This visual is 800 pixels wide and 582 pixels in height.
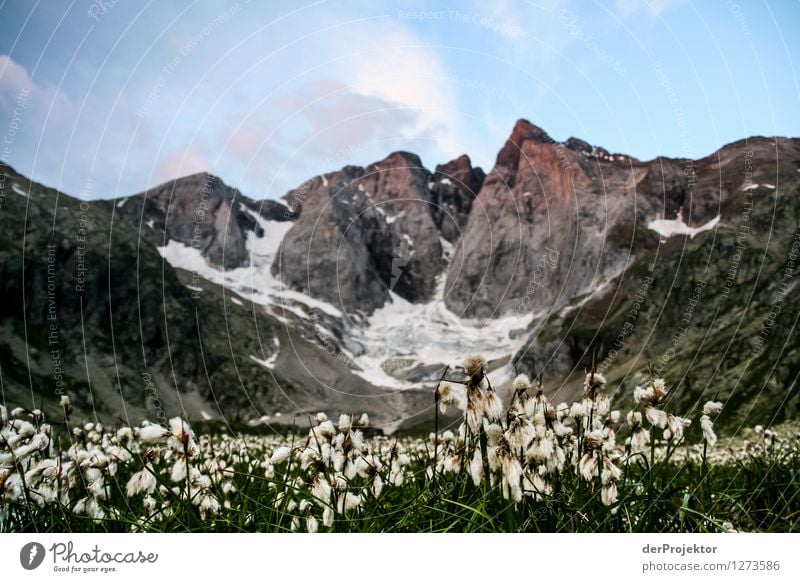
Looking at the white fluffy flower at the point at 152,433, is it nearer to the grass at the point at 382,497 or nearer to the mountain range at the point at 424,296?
the grass at the point at 382,497

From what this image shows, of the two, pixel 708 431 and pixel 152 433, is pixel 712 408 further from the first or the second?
pixel 152 433

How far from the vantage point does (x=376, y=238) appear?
3806 centimetres

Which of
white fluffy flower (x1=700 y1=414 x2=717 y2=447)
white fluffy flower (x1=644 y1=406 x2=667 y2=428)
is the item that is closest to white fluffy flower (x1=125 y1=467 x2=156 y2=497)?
white fluffy flower (x1=644 y1=406 x2=667 y2=428)

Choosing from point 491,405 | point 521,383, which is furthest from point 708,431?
point 491,405

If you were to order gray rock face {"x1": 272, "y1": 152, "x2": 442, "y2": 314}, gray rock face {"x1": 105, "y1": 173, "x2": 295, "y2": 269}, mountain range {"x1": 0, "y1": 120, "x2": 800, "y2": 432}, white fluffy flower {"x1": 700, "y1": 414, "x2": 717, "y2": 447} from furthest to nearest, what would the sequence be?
gray rock face {"x1": 105, "y1": 173, "x2": 295, "y2": 269} < mountain range {"x1": 0, "y1": 120, "x2": 800, "y2": 432} < gray rock face {"x1": 272, "y1": 152, "x2": 442, "y2": 314} < white fluffy flower {"x1": 700, "y1": 414, "x2": 717, "y2": 447}

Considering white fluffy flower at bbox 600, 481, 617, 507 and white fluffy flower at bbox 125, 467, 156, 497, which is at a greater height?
white fluffy flower at bbox 125, 467, 156, 497

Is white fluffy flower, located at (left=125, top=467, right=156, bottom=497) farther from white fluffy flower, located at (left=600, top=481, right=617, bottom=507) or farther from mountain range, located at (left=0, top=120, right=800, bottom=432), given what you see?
mountain range, located at (left=0, top=120, right=800, bottom=432)

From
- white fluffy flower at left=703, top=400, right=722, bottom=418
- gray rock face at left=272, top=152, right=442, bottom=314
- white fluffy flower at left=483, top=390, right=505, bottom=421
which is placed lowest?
white fluffy flower at left=703, top=400, right=722, bottom=418

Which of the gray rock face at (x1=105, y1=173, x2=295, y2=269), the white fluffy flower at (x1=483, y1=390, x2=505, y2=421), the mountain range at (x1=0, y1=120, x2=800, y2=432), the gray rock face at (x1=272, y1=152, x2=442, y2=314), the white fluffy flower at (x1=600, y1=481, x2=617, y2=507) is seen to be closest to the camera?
the white fluffy flower at (x1=483, y1=390, x2=505, y2=421)
